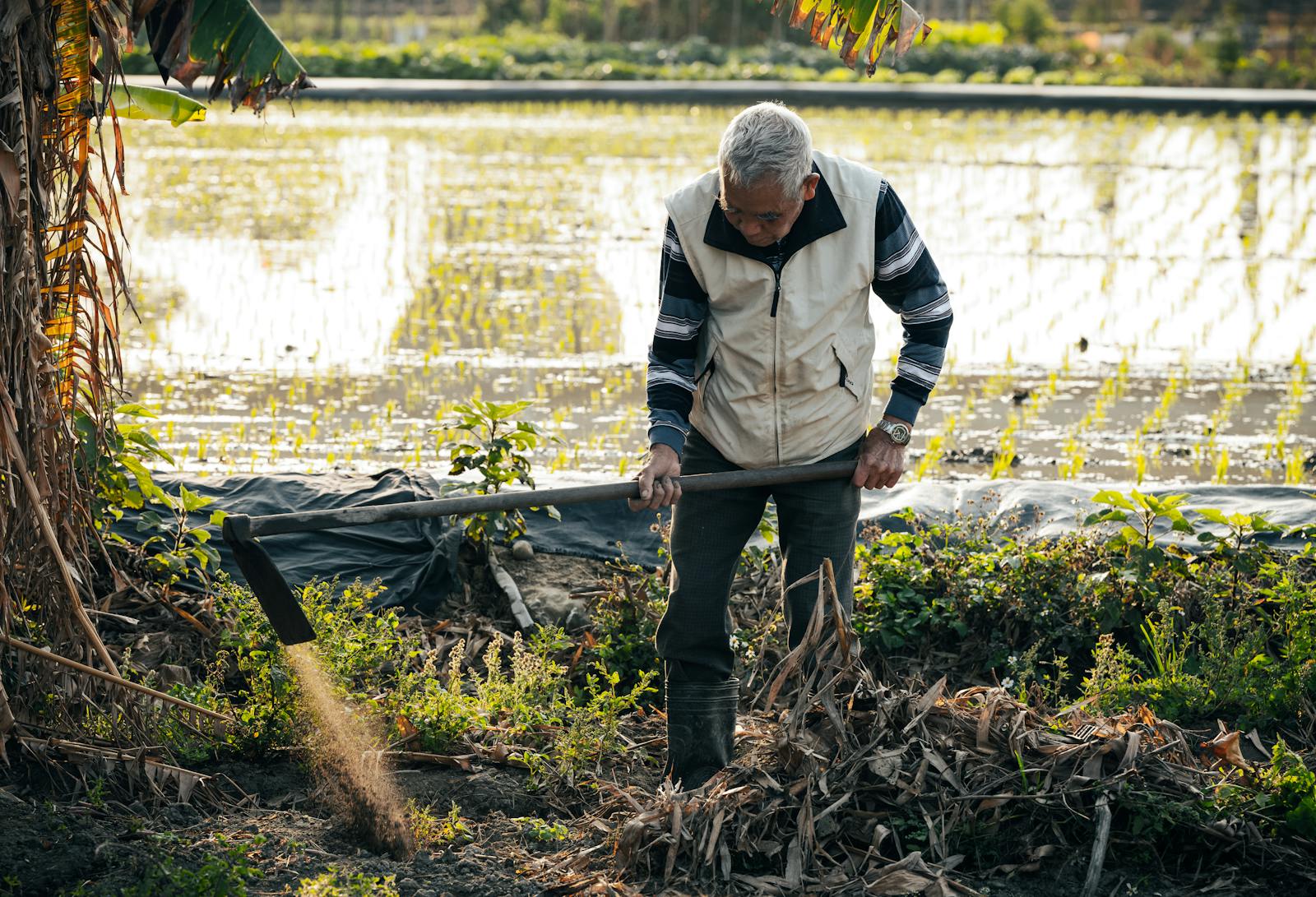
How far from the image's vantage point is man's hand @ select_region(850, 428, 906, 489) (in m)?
3.04

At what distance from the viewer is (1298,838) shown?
280 centimetres

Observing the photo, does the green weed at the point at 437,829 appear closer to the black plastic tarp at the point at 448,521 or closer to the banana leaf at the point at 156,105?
the black plastic tarp at the point at 448,521

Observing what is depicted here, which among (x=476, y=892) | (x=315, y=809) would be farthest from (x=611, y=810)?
(x=315, y=809)

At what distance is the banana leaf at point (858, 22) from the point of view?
374 centimetres

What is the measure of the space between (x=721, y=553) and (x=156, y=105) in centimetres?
210

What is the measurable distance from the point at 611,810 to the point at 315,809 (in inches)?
26.3

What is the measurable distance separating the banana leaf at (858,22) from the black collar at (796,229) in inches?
39.7

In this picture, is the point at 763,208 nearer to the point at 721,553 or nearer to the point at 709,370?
the point at 709,370

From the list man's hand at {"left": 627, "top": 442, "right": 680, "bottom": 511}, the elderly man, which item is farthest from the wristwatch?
man's hand at {"left": 627, "top": 442, "right": 680, "bottom": 511}

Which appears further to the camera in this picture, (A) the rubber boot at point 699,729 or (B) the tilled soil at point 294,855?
(A) the rubber boot at point 699,729

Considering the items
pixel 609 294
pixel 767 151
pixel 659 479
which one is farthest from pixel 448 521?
pixel 609 294

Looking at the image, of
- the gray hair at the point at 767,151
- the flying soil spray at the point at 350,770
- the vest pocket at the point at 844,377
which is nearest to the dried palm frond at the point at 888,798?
the flying soil spray at the point at 350,770

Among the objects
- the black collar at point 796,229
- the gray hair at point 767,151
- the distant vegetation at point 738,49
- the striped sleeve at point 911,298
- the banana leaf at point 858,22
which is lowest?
the striped sleeve at point 911,298

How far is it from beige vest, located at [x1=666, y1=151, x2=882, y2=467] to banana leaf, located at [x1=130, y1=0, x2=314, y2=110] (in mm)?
1530
